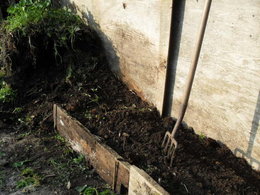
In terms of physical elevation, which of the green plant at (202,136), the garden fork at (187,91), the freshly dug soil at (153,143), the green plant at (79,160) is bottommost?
the green plant at (79,160)

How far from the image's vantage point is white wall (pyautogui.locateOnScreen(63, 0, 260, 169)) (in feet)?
8.03

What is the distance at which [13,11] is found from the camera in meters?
4.25

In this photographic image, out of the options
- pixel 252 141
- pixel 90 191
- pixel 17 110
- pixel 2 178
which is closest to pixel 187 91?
pixel 252 141

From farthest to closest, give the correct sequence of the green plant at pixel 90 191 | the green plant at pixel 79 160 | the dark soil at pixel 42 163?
the green plant at pixel 79 160 < the dark soil at pixel 42 163 < the green plant at pixel 90 191

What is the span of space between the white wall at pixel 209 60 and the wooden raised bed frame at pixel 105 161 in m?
0.97

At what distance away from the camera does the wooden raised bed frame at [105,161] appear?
2297mm

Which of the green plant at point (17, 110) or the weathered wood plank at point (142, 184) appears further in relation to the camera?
the green plant at point (17, 110)

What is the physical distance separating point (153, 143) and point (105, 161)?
1.61 feet

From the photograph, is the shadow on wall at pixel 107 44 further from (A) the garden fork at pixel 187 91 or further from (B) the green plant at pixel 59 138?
(A) the garden fork at pixel 187 91

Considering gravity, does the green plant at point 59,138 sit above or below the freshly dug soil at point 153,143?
below

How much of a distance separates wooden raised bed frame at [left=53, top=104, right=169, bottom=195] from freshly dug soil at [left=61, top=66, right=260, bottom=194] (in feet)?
0.40

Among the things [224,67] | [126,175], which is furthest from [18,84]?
[224,67]

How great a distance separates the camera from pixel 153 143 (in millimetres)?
2865

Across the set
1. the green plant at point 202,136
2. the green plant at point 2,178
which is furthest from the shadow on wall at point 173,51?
the green plant at point 2,178
